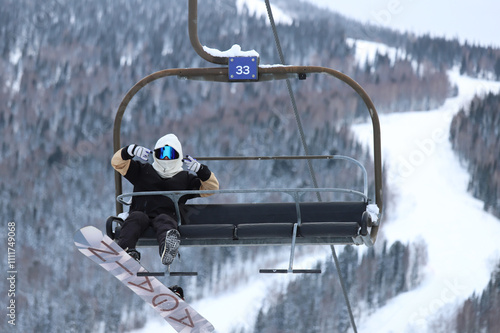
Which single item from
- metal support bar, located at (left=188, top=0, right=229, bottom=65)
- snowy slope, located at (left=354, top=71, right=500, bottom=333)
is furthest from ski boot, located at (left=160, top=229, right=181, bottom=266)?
snowy slope, located at (left=354, top=71, right=500, bottom=333)

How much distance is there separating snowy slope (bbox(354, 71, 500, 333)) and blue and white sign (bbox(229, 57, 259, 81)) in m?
78.4

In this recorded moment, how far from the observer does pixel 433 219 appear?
11081cm

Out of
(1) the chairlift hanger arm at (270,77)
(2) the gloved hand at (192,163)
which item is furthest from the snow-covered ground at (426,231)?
(2) the gloved hand at (192,163)

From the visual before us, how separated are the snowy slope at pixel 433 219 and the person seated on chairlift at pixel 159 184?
7852 cm

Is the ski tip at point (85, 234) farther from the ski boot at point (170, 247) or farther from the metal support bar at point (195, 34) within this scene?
the metal support bar at point (195, 34)

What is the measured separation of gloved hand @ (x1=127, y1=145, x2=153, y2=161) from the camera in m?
8.15

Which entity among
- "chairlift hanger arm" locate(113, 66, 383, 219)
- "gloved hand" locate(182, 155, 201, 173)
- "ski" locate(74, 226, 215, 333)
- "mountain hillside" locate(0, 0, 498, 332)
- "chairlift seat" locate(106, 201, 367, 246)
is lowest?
"mountain hillside" locate(0, 0, 498, 332)

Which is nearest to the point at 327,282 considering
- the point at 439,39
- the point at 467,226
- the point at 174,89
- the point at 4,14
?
the point at 467,226

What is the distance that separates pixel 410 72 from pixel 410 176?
23.2 metres

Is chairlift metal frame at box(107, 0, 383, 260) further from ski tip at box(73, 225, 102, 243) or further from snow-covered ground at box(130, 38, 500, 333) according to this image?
snow-covered ground at box(130, 38, 500, 333)

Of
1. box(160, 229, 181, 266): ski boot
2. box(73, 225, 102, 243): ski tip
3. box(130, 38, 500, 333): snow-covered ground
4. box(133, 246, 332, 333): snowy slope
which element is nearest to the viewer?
box(160, 229, 181, 266): ski boot

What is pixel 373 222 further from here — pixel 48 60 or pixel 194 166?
pixel 48 60

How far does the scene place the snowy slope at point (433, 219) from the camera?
297ft

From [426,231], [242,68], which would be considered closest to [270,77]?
[242,68]
